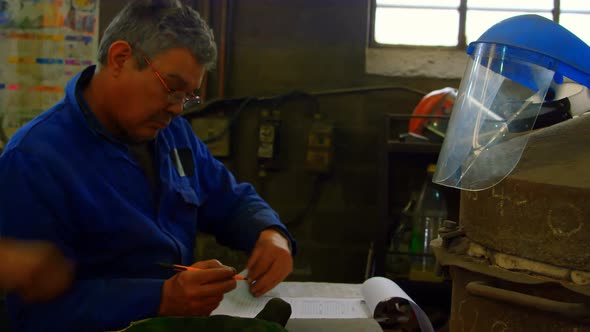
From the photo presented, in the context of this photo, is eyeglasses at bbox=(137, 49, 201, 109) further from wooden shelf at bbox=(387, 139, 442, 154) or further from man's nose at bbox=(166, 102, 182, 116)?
wooden shelf at bbox=(387, 139, 442, 154)

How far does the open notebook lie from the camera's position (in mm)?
1124

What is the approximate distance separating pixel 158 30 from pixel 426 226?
140 cm

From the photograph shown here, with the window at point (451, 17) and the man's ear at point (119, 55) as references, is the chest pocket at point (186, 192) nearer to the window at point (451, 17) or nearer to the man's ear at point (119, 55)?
the man's ear at point (119, 55)

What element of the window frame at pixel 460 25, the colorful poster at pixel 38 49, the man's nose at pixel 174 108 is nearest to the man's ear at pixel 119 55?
the man's nose at pixel 174 108

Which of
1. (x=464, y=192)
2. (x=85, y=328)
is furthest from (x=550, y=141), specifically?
(x=85, y=328)

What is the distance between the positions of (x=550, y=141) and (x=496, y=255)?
23 centimetres

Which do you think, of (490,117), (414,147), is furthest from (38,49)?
(490,117)

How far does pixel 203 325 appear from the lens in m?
0.83

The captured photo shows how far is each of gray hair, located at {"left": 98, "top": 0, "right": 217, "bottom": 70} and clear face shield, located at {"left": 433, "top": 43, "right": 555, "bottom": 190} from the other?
59 centimetres

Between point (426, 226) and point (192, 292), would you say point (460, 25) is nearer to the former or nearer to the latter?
point (426, 226)

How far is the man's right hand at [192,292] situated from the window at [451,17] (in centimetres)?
179

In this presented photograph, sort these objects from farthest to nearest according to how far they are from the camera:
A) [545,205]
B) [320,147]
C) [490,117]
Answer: [320,147] < [490,117] < [545,205]

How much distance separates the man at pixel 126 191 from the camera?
934mm

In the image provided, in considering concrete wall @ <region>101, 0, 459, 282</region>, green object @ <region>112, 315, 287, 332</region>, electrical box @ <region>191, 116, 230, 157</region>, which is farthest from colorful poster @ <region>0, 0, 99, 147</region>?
green object @ <region>112, 315, 287, 332</region>
